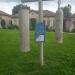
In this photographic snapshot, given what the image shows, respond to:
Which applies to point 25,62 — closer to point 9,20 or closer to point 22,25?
point 22,25

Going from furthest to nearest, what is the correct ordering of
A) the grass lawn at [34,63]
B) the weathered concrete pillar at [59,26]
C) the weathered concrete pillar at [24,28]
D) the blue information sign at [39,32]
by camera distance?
the weathered concrete pillar at [59,26] < the weathered concrete pillar at [24,28] < the blue information sign at [39,32] < the grass lawn at [34,63]

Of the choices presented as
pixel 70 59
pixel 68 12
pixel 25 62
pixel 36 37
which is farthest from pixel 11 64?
pixel 68 12

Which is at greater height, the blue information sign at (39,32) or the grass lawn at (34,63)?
the blue information sign at (39,32)

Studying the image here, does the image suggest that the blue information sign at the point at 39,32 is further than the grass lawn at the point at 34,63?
Yes

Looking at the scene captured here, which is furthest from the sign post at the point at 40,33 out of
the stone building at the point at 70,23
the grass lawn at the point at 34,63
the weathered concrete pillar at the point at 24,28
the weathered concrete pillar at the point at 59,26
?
the stone building at the point at 70,23

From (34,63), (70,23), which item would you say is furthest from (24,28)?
(70,23)

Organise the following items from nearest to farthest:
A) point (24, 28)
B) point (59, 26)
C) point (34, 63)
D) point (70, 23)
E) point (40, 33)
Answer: point (40, 33), point (34, 63), point (24, 28), point (59, 26), point (70, 23)

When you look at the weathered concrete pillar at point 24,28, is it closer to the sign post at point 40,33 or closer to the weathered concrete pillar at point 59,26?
the sign post at point 40,33

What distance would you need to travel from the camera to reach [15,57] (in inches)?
523

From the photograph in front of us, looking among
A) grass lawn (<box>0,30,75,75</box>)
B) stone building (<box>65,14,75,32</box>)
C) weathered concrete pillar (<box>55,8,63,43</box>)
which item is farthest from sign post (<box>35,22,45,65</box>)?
stone building (<box>65,14,75,32</box>)

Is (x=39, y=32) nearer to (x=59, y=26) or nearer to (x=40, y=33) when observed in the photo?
(x=40, y=33)

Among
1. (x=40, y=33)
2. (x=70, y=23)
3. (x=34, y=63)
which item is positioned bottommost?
(x=34, y=63)

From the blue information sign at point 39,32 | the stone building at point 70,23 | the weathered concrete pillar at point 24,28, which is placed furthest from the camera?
the stone building at point 70,23

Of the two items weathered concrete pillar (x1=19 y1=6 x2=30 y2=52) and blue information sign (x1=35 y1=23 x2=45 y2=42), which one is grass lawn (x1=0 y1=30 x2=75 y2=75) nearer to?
weathered concrete pillar (x1=19 y1=6 x2=30 y2=52)
